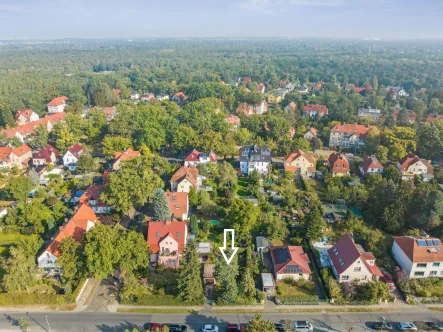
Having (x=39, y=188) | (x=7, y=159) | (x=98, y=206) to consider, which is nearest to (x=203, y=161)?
(x=98, y=206)

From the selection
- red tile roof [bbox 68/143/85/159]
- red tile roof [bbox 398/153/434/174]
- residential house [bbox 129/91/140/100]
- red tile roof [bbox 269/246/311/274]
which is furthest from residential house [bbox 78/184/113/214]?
→ residential house [bbox 129/91/140/100]

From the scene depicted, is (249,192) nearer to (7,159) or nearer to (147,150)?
(147,150)

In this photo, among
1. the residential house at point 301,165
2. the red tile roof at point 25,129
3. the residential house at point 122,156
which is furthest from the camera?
the red tile roof at point 25,129

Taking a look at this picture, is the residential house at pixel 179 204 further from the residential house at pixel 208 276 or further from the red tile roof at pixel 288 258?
the red tile roof at pixel 288 258

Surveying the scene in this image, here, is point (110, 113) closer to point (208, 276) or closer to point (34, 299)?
point (34, 299)

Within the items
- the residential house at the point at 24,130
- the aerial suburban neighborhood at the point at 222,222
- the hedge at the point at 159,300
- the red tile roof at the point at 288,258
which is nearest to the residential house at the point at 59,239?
the aerial suburban neighborhood at the point at 222,222

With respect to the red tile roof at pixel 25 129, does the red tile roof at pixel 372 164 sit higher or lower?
lower

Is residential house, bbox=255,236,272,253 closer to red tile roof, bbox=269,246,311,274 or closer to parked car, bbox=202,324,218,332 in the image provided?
red tile roof, bbox=269,246,311,274

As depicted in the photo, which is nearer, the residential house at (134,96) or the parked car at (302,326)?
the parked car at (302,326)
